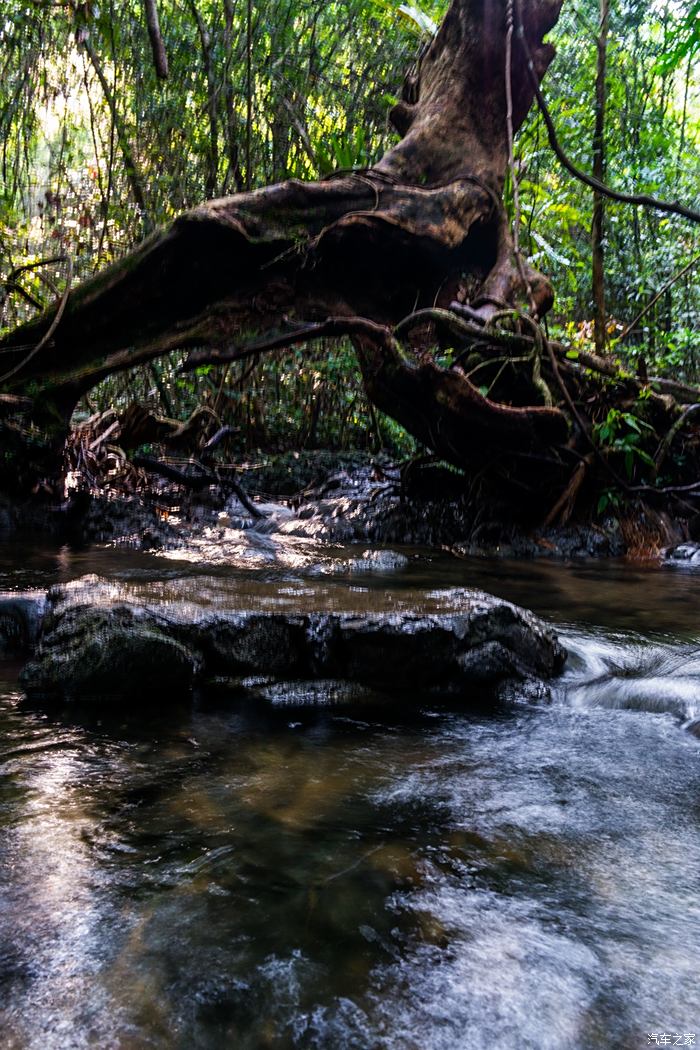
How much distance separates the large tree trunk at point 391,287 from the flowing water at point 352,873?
3.59 m

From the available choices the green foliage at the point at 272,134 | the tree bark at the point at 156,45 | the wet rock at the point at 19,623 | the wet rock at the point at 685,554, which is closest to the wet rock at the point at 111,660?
the wet rock at the point at 19,623

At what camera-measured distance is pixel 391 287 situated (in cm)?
671

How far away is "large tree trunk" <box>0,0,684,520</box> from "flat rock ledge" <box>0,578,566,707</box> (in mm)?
3089

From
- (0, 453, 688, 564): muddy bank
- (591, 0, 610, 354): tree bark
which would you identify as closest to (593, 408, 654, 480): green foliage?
(0, 453, 688, 564): muddy bank

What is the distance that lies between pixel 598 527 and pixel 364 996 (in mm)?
6210

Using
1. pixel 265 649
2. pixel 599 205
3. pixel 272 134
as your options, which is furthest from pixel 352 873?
pixel 272 134

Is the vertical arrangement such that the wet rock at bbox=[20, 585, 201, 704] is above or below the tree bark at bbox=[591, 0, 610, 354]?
below

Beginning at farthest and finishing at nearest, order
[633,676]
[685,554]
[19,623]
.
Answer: [685,554], [19,623], [633,676]

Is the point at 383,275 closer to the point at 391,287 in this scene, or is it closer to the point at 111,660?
the point at 391,287

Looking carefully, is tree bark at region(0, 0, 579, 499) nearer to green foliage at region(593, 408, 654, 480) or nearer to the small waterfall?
green foliage at region(593, 408, 654, 480)

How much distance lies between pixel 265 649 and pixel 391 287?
444 cm

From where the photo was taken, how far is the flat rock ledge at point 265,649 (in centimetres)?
296

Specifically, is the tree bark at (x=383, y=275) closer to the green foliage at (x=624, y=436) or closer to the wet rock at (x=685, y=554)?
the green foliage at (x=624, y=436)

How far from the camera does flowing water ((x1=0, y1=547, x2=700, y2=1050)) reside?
4.60 ft
